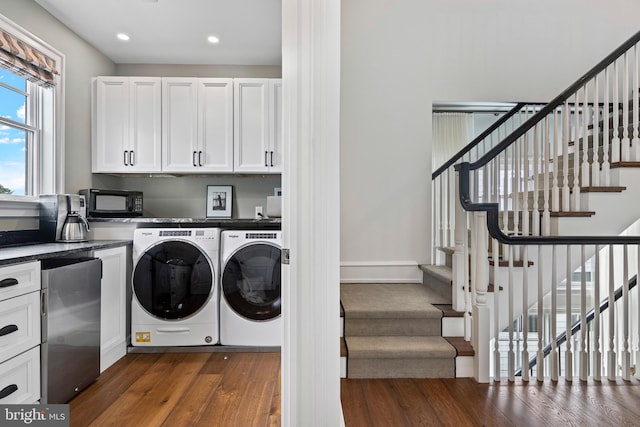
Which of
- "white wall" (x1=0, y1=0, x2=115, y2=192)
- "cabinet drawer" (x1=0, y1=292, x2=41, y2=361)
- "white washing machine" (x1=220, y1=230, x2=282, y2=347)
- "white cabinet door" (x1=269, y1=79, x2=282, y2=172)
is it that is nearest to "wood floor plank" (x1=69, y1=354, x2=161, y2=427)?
"cabinet drawer" (x1=0, y1=292, x2=41, y2=361)

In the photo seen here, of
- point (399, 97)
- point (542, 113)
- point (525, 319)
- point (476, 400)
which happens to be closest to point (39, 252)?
point (476, 400)

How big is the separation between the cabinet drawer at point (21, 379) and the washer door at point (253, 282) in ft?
3.98

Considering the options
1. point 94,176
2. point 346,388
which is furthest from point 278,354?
point 94,176

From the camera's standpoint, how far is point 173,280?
2707 mm

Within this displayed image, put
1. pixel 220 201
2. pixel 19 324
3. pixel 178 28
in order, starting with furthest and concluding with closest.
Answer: pixel 220 201, pixel 178 28, pixel 19 324

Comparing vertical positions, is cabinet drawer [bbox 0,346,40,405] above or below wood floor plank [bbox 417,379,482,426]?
above

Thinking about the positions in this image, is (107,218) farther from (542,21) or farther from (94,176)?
(542,21)

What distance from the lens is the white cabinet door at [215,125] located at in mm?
3176

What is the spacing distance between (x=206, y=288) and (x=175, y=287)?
24cm

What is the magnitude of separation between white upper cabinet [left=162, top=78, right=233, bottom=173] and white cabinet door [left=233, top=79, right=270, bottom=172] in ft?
0.22

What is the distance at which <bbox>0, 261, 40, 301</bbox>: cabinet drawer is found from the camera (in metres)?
1.58

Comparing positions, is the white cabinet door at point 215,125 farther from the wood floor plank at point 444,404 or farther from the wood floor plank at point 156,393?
the wood floor plank at point 444,404

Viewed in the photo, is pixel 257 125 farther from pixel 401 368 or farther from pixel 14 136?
pixel 401 368

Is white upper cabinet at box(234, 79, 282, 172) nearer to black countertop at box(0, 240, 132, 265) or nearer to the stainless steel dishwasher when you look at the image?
black countertop at box(0, 240, 132, 265)
